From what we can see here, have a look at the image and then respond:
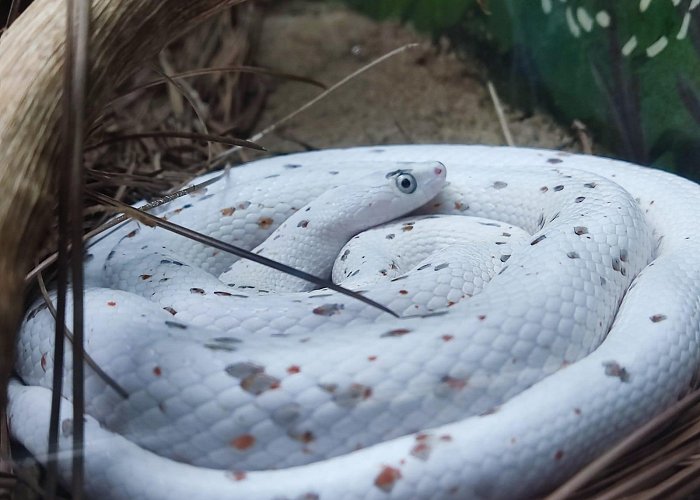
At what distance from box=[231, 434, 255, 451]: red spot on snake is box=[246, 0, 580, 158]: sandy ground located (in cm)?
217

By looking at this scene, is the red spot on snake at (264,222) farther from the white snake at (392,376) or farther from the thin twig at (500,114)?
the thin twig at (500,114)

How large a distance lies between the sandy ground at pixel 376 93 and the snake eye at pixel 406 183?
3.15ft

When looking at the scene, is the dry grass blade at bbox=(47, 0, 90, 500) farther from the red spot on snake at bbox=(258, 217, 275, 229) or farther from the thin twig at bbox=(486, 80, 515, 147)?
the thin twig at bbox=(486, 80, 515, 147)

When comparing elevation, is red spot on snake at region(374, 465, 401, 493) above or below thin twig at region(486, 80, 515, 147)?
below

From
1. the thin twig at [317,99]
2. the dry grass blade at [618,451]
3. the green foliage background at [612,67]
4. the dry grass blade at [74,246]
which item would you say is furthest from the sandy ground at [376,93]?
the dry grass blade at [74,246]

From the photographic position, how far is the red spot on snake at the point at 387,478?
4.84 ft

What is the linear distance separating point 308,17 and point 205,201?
231 centimetres

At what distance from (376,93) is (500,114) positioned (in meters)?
0.79

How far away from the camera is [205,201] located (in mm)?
2770

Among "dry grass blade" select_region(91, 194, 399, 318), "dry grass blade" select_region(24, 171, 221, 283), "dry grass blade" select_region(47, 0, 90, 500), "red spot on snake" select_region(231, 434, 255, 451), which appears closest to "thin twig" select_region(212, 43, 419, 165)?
"dry grass blade" select_region(24, 171, 221, 283)

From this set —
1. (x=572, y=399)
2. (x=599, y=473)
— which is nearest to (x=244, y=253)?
(x=572, y=399)

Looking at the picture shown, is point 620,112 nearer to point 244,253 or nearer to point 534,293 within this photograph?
point 534,293

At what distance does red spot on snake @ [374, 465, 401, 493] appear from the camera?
4.84 ft

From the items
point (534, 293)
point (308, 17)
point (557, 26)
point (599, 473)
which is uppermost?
point (308, 17)
